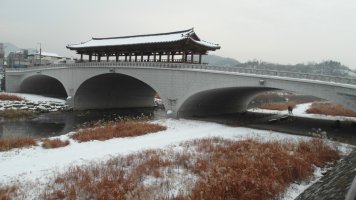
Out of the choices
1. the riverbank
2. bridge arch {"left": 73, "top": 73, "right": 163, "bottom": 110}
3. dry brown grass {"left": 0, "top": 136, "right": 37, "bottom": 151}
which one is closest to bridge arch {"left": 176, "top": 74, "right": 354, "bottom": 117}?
bridge arch {"left": 73, "top": 73, "right": 163, "bottom": 110}

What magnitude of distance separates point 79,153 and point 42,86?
181 ft

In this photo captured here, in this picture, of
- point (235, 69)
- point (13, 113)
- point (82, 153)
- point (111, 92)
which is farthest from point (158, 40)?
point (82, 153)

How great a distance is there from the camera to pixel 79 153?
1667 cm

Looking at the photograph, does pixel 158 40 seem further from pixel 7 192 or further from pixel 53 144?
pixel 7 192

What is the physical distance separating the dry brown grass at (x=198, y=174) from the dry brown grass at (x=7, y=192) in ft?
3.39

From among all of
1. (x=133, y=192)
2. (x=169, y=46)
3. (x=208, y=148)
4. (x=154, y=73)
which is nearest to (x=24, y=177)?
(x=133, y=192)

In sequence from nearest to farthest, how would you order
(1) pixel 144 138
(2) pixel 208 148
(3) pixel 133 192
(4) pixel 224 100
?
1. (3) pixel 133 192
2. (2) pixel 208 148
3. (1) pixel 144 138
4. (4) pixel 224 100

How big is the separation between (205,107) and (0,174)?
26.7 metres

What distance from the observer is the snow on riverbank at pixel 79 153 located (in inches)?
507

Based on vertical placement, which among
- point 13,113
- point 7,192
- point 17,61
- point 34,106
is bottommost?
A: point 13,113

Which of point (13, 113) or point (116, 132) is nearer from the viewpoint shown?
point (116, 132)

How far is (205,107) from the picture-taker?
37.3m

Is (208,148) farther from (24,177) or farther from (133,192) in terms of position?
(24,177)

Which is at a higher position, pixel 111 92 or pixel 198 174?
pixel 111 92
